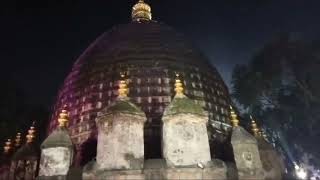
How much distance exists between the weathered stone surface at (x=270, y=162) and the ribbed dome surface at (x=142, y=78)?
1.78 m

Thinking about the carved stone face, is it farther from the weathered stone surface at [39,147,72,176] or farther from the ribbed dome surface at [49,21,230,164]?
the weathered stone surface at [39,147,72,176]

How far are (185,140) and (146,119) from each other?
6.03 ft

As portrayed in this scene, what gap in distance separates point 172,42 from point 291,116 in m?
7.47

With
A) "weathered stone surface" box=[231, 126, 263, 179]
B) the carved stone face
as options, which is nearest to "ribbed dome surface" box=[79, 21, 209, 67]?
"weathered stone surface" box=[231, 126, 263, 179]

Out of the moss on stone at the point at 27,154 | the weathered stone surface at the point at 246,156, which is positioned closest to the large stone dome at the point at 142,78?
the moss on stone at the point at 27,154

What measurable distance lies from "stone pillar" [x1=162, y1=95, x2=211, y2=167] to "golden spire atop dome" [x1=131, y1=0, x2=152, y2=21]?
349 inches

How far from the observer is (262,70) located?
1952 cm

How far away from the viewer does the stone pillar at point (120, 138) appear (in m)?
9.57

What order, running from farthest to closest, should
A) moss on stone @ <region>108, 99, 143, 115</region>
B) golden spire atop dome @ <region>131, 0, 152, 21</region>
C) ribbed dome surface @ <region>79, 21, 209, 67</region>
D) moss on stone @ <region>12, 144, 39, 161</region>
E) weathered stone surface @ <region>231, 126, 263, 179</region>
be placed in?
golden spire atop dome @ <region>131, 0, 152, 21</region> < ribbed dome surface @ <region>79, 21, 209, 67</region> < moss on stone @ <region>12, 144, 39, 161</region> < moss on stone @ <region>108, 99, 143, 115</region> < weathered stone surface @ <region>231, 126, 263, 179</region>

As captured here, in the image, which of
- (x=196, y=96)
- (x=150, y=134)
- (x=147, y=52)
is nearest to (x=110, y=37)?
(x=147, y=52)

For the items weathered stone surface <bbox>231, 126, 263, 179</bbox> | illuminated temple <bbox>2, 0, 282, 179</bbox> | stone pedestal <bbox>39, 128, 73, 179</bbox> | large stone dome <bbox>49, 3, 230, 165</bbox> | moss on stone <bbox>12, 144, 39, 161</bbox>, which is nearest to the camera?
illuminated temple <bbox>2, 0, 282, 179</bbox>

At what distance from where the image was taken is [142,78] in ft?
44.5

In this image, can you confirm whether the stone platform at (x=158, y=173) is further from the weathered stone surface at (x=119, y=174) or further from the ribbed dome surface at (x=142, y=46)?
the ribbed dome surface at (x=142, y=46)

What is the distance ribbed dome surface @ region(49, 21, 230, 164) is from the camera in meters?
12.9
